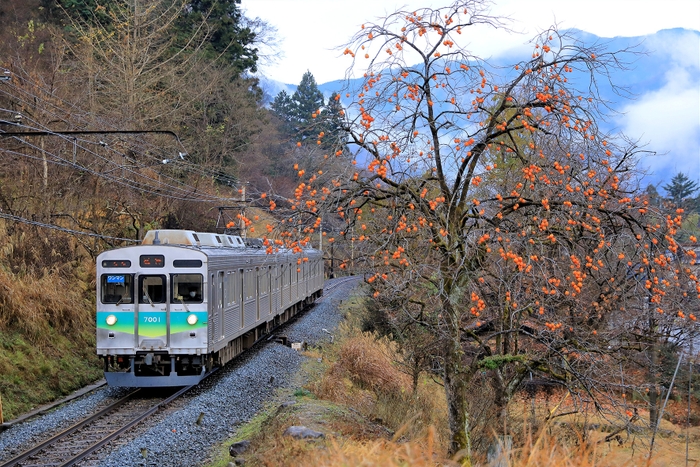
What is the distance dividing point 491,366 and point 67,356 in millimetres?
10660

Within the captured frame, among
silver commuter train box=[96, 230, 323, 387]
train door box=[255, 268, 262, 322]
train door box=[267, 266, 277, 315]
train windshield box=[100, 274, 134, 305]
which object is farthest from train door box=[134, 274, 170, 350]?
train door box=[267, 266, 277, 315]

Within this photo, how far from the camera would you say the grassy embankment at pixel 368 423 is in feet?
16.6

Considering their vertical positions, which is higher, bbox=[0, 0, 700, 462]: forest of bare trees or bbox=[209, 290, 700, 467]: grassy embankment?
bbox=[0, 0, 700, 462]: forest of bare trees

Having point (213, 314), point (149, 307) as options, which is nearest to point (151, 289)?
point (149, 307)

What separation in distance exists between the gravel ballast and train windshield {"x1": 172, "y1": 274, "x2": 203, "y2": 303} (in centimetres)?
180

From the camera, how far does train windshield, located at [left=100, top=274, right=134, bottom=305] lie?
481 inches

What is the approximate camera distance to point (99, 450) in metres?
8.80

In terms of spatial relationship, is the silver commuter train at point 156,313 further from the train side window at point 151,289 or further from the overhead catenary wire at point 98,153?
the overhead catenary wire at point 98,153

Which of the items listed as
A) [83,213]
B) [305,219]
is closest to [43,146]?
[83,213]

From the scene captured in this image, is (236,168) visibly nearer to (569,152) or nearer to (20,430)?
(20,430)

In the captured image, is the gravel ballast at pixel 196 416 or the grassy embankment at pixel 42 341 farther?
the grassy embankment at pixel 42 341

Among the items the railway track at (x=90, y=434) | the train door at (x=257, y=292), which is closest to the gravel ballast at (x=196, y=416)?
the railway track at (x=90, y=434)

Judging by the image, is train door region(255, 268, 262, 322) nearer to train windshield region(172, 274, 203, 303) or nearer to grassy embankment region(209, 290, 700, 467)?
grassy embankment region(209, 290, 700, 467)

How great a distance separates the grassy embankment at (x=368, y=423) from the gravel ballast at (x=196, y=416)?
356 millimetres
